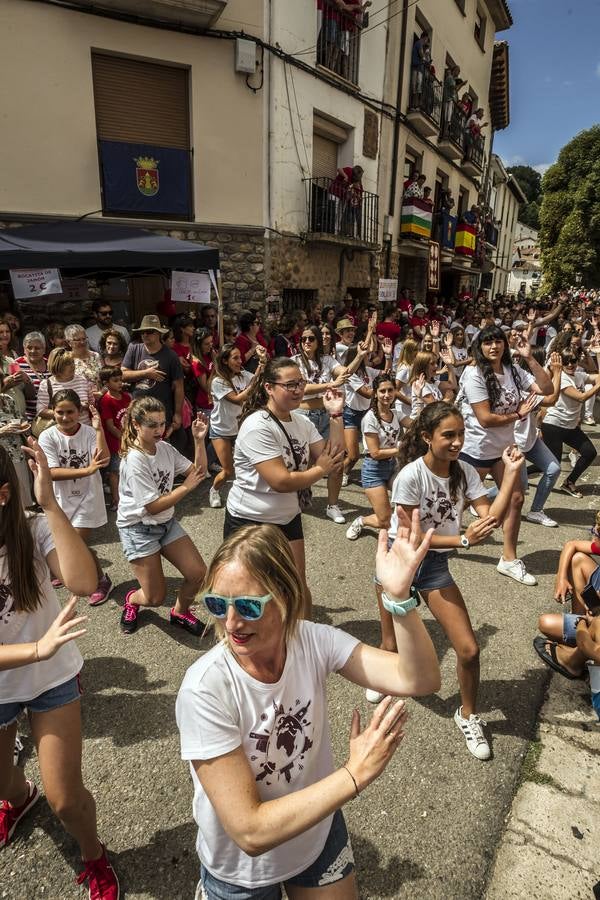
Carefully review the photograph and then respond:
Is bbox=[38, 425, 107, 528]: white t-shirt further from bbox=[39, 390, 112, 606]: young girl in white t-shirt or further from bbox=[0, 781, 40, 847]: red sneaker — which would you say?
bbox=[0, 781, 40, 847]: red sneaker

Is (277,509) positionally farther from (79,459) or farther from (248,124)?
(248,124)

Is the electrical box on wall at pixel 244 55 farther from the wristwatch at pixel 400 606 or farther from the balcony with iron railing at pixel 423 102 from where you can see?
the wristwatch at pixel 400 606

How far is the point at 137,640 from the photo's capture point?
3.62 m

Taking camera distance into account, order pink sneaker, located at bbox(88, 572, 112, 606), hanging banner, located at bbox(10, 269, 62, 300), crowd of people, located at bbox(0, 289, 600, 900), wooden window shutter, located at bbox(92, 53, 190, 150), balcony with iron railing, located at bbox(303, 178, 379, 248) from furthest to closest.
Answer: balcony with iron railing, located at bbox(303, 178, 379, 248) < wooden window shutter, located at bbox(92, 53, 190, 150) < hanging banner, located at bbox(10, 269, 62, 300) < pink sneaker, located at bbox(88, 572, 112, 606) < crowd of people, located at bbox(0, 289, 600, 900)

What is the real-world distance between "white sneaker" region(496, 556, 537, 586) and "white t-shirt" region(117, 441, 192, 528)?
116 inches

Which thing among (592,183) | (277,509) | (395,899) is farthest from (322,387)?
(592,183)

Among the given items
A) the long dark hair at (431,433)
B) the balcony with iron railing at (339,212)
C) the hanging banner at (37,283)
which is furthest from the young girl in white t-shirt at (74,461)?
the balcony with iron railing at (339,212)

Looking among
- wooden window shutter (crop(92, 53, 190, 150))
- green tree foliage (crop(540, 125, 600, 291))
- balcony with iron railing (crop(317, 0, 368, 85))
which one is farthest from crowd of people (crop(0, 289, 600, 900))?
green tree foliage (crop(540, 125, 600, 291))

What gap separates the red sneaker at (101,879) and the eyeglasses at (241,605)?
4.69 feet

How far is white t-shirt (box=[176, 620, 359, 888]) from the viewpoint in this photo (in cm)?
138

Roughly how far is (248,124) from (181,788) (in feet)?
Answer: 35.7

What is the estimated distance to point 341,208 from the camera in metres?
12.3

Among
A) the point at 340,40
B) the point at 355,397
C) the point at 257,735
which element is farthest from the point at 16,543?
the point at 340,40

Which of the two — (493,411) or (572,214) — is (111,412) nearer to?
(493,411)
